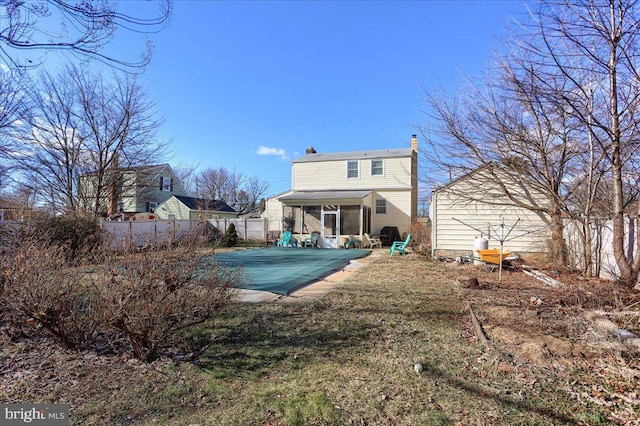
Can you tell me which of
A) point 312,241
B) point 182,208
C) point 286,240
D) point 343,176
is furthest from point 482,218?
point 182,208

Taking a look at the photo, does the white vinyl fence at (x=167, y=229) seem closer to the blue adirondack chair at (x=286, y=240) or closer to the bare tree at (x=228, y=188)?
the blue adirondack chair at (x=286, y=240)

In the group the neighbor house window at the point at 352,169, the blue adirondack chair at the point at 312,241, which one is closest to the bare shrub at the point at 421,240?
the blue adirondack chair at the point at 312,241

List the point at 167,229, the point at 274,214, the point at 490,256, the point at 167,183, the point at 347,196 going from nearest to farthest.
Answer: the point at 167,229 → the point at 490,256 → the point at 347,196 → the point at 274,214 → the point at 167,183

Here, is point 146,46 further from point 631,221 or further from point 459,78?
point 631,221

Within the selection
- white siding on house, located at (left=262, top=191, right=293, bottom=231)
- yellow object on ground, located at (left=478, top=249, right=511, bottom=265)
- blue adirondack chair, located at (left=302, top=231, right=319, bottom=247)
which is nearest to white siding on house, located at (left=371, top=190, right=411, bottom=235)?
blue adirondack chair, located at (left=302, top=231, right=319, bottom=247)

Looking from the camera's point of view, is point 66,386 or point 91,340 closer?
point 66,386

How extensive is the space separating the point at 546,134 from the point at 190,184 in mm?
34680

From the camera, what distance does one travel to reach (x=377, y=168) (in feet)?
63.6

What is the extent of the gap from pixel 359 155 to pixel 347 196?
4.15 metres

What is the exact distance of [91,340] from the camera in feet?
12.5

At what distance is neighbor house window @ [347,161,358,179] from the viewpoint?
65.1 feet

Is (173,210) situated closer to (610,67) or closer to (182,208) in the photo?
(182,208)

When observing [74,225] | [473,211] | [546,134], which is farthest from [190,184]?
[546,134]

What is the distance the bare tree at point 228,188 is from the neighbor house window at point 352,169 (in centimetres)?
1958
